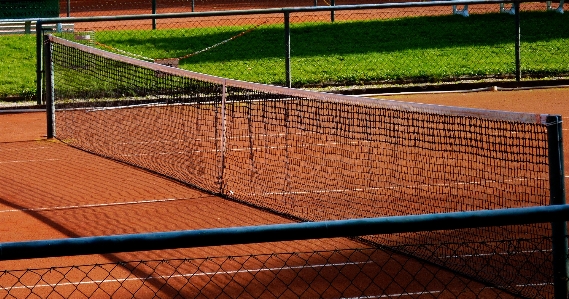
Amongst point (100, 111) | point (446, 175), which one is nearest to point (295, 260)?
point (446, 175)

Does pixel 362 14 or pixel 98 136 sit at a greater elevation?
pixel 362 14

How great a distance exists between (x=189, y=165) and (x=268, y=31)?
40.7 feet

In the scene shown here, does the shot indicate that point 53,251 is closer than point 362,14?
Yes

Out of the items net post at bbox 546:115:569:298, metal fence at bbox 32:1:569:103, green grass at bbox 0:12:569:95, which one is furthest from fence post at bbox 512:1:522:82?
net post at bbox 546:115:569:298

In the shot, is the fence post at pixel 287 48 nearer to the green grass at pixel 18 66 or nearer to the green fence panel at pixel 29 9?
the green grass at pixel 18 66

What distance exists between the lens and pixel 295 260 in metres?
8.08

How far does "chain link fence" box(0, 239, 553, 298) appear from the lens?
23.4 feet

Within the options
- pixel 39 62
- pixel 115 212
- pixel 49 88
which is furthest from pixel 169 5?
pixel 115 212

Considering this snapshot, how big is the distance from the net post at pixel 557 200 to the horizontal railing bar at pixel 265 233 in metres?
1.91

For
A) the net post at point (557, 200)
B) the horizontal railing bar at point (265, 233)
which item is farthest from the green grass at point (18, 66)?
the horizontal railing bar at point (265, 233)

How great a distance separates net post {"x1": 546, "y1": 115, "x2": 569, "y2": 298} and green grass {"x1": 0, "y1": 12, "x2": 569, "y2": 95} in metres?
13.4

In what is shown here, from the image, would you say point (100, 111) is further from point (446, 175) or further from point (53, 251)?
point (53, 251)

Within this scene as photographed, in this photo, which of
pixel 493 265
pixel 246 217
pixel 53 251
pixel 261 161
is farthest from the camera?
pixel 261 161

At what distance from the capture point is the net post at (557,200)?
6.26 metres
